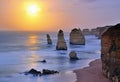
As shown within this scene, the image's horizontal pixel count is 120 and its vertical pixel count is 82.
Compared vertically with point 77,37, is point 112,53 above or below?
below

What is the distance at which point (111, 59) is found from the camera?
1437 inches

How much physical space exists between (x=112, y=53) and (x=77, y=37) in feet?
294

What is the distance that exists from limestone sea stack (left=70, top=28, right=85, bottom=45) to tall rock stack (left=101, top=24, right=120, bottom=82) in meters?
82.6

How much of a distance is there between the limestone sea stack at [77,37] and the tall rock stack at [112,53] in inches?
3251

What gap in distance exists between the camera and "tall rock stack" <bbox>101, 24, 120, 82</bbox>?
33969 millimetres

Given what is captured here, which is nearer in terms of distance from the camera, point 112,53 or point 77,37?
point 112,53

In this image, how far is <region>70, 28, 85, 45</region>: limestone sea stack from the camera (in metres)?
125

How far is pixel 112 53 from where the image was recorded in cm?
3594

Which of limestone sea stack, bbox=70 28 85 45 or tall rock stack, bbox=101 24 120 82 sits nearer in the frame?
tall rock stack, bbox=101 24 120 82

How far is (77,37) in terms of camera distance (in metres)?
125

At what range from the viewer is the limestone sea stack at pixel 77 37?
Answer: 125m

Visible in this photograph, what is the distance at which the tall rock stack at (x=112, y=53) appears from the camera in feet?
111

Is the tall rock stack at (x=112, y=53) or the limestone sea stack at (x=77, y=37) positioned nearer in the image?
the tall rock stack at (x=112, y=53)

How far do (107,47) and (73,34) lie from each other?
280ft
